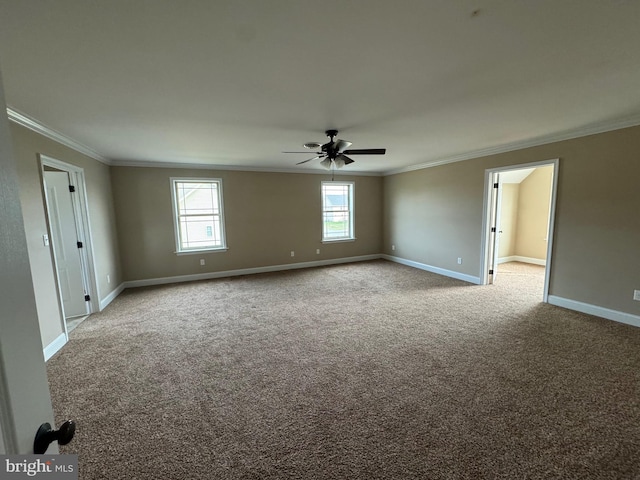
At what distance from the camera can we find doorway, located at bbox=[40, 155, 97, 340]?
3.59 meters

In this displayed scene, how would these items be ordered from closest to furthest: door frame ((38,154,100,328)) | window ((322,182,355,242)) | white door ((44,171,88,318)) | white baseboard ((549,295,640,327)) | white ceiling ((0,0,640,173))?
white ceiling ((0,0,640,173)) → white baseboard ((549,295,640,327)) → white door ((44,171,88,318)) → door frame ((38,154,100,328)) → window ((322,182,355,242))

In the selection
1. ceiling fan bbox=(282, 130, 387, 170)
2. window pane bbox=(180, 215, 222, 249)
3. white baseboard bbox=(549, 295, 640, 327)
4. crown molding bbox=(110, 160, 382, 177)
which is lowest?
white baseboard bbox=(549, 295, 640, 327)

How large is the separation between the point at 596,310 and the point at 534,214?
12.4ft

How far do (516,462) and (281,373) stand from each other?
172 centimetres

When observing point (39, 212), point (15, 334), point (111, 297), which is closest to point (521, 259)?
point (15, 334)

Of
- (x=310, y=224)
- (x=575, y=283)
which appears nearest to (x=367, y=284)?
(x=310, y=224)

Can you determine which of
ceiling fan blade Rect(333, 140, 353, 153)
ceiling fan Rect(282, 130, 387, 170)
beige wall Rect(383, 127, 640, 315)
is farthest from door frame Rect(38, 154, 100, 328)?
beige wall Rect(383, 127, 640, 315)

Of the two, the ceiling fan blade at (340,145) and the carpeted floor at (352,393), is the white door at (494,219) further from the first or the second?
the ceiling fan blade at (340,145)

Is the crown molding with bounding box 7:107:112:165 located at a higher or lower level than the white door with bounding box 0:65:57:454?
higher

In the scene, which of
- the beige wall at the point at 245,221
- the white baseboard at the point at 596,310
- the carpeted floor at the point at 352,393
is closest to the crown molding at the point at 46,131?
the beige wall at the point at 245,221

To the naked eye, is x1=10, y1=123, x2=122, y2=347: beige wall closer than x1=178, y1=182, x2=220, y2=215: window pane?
Yes

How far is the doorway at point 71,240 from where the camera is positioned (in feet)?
11.8

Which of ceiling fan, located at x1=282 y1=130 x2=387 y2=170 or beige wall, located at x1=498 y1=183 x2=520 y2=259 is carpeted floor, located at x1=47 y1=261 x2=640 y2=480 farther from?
beige wall, located at x1=498 y1=183 x2=520 y2=259

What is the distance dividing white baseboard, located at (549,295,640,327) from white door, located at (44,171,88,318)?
6.76 meters
